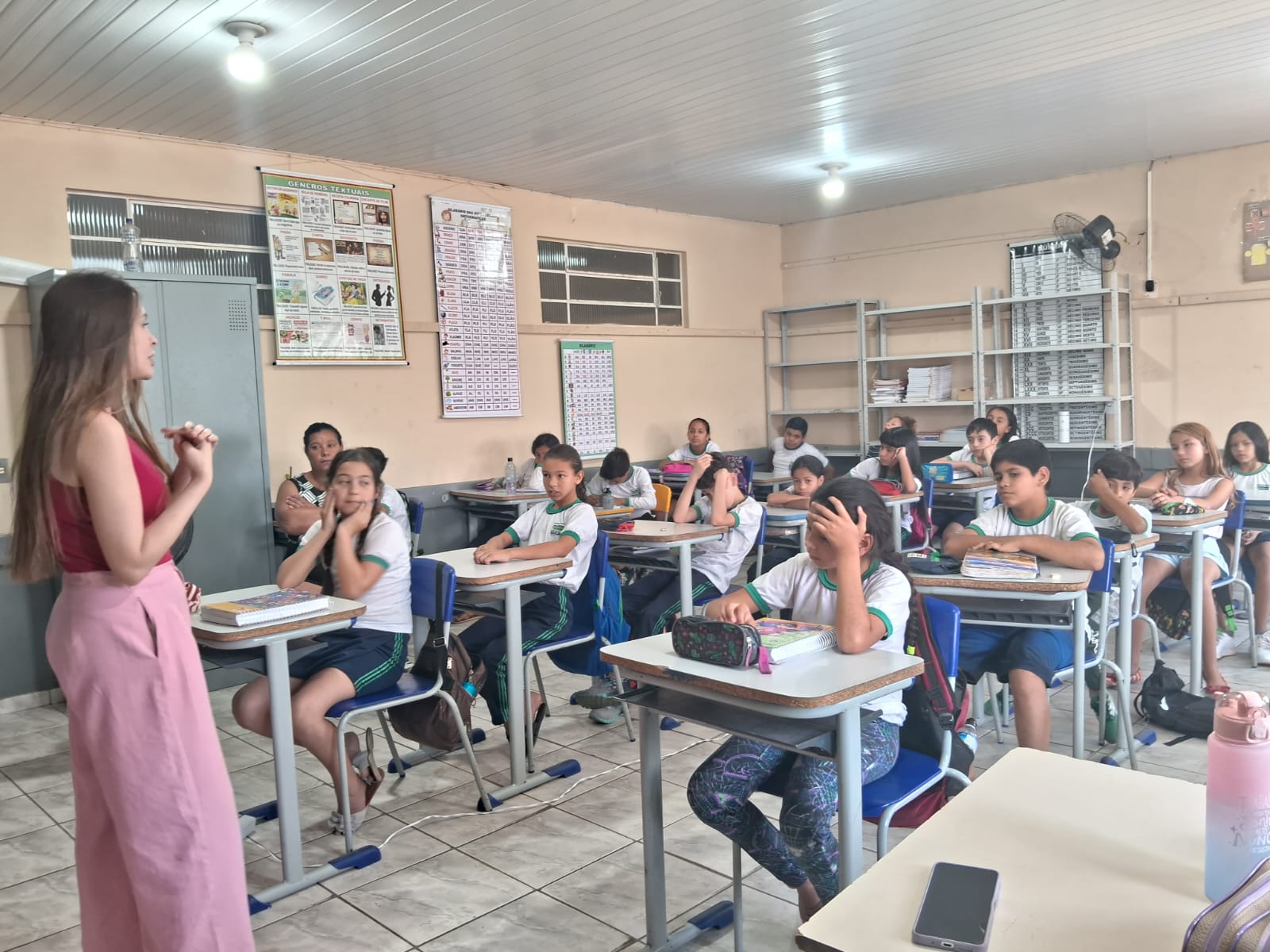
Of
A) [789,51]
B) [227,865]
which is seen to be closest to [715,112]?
[789,51]

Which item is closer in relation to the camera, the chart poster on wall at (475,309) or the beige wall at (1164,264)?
the chart poster on wall at (475,309)

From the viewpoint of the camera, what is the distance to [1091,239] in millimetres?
6734

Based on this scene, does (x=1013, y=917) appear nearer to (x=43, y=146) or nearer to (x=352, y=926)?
(x=352, y=926)

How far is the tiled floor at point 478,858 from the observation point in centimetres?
238

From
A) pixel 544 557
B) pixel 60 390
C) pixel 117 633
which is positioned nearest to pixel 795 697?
pixel 117 633

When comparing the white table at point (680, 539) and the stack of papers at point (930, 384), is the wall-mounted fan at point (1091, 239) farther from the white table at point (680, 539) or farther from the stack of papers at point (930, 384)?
the white table at point (680, 539)

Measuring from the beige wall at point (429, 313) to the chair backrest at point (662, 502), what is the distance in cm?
118

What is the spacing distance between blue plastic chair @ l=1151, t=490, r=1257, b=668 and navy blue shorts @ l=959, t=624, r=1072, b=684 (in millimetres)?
1510

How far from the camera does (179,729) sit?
1645 mm

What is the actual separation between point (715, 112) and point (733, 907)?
4117 mm

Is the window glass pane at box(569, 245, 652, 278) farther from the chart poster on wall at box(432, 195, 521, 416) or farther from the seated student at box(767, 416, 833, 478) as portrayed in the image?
the seated student at box(767, 416, 833, 478)

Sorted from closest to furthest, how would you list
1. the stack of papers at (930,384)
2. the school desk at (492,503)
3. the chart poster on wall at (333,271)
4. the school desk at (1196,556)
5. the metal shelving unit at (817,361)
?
the school desk at (1196,556)
the chart poster on wall at (333,271)
the school desk at (492,503)
the stack of papers at (930,384)
the metal shelving unit at (817,361)

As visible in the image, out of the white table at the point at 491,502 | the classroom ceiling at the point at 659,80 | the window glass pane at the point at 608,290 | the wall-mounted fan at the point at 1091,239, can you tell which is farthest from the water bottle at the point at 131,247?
the wall-mounted fan at the point at 1091,239

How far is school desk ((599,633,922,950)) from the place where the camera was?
173 cm
